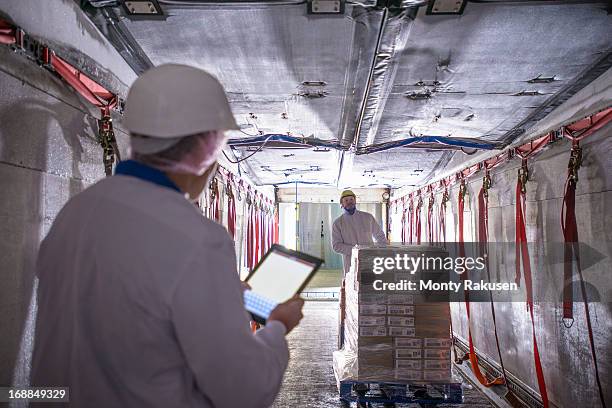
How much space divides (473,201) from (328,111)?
8.54 ft

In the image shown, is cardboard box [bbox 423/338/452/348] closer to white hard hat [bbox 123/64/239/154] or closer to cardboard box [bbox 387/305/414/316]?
cardboard box [bbox 387/305/414/316]

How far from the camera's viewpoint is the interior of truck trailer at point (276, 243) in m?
1.02

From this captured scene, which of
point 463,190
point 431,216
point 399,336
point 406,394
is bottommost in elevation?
point 406,394

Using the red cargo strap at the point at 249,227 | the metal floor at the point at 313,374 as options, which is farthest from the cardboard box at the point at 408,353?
the red cargo strap at the point at 249,227

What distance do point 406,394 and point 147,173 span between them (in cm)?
316

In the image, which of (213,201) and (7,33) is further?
(213,201)

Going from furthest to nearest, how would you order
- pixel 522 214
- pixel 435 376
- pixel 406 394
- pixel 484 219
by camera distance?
pixel 484 219 < pixel 522 214 < pixel 406 394 < pixel 435 376

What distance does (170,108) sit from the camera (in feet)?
3.57

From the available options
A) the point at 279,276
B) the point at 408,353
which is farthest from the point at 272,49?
the point at 408,353

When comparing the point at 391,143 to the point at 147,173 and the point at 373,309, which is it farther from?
the point at 147,173

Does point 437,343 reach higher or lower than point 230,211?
lower

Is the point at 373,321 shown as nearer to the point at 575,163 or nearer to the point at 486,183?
the point at 575,163

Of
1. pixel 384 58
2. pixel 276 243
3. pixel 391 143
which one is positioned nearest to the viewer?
pixel 384 58

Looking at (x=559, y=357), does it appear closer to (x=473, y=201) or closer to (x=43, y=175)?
(x=473, y=201)
